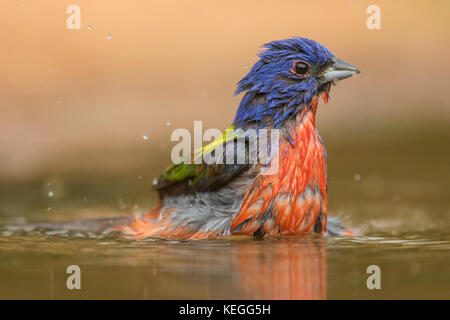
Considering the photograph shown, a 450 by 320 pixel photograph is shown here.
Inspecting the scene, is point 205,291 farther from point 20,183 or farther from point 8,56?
point 8,56

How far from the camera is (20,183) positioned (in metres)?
9.59

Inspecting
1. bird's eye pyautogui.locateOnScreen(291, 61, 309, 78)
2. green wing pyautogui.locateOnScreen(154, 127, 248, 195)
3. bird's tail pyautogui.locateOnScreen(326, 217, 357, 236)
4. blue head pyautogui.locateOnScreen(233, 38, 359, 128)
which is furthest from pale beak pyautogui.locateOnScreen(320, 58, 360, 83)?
bird's tail pyautogui.locateOnScreen(326, 217, 357, 236)

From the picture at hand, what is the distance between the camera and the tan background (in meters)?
13.9

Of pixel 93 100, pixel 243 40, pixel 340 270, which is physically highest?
pixel 243 40

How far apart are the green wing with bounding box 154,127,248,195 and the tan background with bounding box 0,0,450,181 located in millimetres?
5378

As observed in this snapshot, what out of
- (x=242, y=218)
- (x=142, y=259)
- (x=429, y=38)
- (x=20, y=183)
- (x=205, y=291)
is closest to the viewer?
(x=205, y=291)

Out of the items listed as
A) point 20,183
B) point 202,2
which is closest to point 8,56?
point 202,2

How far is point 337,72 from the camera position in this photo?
6.48 m

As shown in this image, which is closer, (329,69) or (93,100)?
(329,69)

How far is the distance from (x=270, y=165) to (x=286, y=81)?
2.45ft

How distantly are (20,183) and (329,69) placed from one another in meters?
4.62

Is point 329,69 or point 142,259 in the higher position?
point 329,69

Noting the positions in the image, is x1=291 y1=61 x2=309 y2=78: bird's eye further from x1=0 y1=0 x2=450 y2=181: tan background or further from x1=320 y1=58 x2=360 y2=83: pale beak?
x1=0 y1=0 x2=450 y2=181: tan background

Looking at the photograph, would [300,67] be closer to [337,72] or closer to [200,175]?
[337,72]
